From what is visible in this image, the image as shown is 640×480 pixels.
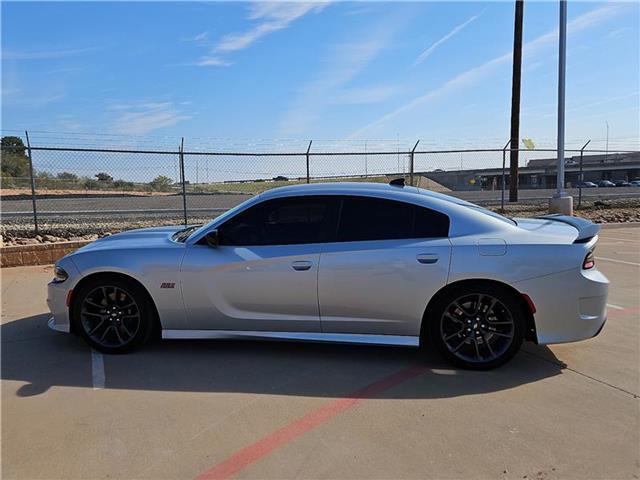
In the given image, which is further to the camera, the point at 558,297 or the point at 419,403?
the point at 558,297

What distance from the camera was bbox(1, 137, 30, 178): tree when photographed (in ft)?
33.9

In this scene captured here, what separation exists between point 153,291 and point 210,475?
6.87ft

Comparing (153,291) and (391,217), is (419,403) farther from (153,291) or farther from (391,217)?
(153,291)

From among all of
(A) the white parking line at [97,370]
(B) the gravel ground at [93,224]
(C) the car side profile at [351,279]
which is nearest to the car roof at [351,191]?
(C) the car side profile at [351,279]

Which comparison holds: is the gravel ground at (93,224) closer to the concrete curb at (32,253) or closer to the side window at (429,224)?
the concrete curb at (32,253)

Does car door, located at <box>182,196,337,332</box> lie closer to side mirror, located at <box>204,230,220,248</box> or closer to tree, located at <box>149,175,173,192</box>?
side mirror, located at <box>204,230,220,248</box>

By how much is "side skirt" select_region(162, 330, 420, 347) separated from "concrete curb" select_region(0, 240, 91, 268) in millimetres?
6050

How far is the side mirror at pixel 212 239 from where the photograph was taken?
4.41 m

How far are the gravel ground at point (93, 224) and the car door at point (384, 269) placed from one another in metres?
7.93

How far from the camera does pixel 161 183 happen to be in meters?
13.1

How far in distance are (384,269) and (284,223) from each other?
0.98 m

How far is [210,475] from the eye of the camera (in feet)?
8.93

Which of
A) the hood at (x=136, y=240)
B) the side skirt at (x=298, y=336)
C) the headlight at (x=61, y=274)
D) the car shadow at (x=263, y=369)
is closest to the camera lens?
the car shadow at (x=263, y=369)

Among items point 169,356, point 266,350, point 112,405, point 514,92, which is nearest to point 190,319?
point 169,356
